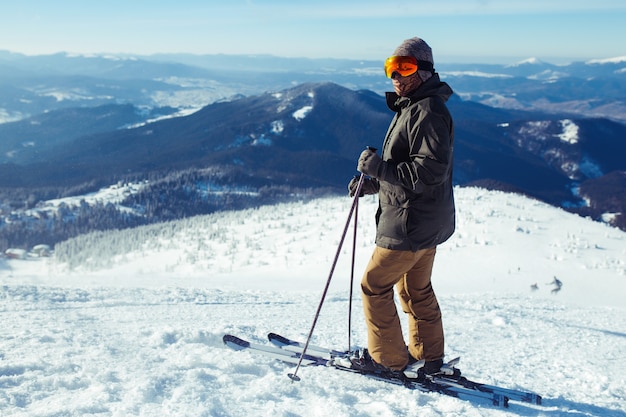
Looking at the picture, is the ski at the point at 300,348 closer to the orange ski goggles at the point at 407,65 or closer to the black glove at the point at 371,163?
the black glove at the point at 371,163

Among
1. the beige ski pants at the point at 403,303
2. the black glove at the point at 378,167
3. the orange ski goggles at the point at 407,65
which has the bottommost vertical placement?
the beige ski pants at the point at 403,303

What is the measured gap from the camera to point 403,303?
448cm

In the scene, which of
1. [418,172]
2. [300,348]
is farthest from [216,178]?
[418,172]

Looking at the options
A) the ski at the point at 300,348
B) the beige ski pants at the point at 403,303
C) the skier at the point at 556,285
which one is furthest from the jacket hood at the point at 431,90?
the skier at the point at 556,285

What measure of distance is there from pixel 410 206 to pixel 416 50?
1.28m

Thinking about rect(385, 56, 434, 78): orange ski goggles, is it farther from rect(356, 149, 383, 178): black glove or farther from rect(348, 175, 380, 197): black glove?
rect(348, 175, 380, 197): black glove

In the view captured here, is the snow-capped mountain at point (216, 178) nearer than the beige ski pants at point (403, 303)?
No

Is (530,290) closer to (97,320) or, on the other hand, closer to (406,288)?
(406,288)

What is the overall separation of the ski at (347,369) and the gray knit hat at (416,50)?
9.34 feet

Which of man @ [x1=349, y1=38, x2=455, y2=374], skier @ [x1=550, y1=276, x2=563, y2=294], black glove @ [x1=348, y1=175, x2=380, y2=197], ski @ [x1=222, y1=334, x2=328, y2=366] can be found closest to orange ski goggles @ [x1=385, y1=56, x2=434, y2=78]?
man @ [x1=349, y1=38, x2=455, y2=374]

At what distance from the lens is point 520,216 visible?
2394 cm

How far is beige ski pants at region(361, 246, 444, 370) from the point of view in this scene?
4.02 meters

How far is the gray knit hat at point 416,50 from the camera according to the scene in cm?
372

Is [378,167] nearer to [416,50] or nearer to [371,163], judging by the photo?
[371,163]
